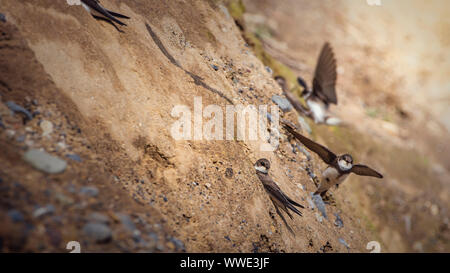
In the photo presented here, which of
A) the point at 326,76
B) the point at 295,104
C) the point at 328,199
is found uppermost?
the point at 326,76

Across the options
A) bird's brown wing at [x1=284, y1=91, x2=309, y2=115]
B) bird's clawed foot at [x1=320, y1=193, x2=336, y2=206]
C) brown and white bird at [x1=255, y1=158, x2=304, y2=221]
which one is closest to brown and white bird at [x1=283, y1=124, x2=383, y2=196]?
bird's clawed foot at [x1=320, y1=193, x2=336, y2=206]

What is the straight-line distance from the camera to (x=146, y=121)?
111 inches

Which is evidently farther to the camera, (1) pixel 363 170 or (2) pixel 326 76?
(2) pixel 326 76

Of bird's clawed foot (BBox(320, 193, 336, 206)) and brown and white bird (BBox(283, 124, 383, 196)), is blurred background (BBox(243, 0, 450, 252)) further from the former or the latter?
brown and white bird (BBox(283, 124, 383, 196))

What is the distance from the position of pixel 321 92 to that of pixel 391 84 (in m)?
6.92

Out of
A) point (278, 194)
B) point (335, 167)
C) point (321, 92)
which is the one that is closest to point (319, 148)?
point (335, 167)

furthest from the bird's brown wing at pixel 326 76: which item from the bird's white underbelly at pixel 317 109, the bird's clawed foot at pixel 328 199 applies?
the bird's clawed foot at pixel 328 199

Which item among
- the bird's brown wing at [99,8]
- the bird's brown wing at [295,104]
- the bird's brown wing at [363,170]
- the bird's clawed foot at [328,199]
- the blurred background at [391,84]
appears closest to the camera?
the bird's brown wing at [99,8]

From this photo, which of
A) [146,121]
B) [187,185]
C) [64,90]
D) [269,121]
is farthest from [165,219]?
[269,121]

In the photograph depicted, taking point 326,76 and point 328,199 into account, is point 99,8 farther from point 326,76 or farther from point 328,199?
point 326,76

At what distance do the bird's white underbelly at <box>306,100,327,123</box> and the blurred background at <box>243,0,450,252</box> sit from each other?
19.8 inches

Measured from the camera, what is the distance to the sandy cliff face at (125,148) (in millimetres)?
1793

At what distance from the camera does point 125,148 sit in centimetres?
254

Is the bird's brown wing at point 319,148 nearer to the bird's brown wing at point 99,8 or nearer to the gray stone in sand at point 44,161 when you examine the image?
the bird's brown wing at point 99,8
